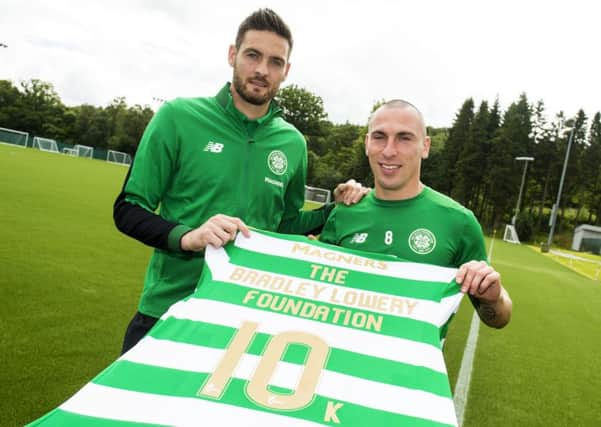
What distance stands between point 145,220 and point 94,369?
2.66m

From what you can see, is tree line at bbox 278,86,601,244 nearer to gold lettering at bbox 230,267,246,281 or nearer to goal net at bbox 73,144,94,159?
goal net at bbox 73,144,94,159

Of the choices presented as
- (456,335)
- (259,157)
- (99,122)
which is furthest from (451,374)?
(99,122)

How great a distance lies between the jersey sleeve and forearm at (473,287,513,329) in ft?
4.73

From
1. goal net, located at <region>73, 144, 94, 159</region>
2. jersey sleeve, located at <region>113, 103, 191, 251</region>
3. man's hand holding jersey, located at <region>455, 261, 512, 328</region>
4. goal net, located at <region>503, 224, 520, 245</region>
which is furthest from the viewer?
goal net, located at <region>73, 144, 94, 159</region>

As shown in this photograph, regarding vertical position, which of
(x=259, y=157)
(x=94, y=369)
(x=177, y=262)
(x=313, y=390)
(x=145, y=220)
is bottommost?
(x=94, y=369)

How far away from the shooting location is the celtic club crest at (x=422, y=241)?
259 centimetres

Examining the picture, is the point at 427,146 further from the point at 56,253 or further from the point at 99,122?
the point at 99,122

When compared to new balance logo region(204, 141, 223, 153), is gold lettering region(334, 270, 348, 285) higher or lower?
lower

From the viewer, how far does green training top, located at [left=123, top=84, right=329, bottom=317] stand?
2463mm

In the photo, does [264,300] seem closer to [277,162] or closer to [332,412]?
[332,412]

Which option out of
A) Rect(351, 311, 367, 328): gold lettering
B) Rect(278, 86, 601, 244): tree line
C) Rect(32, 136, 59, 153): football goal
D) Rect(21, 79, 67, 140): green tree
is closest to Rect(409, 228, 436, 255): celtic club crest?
Rect(351, 311, 367, 328): gold lettering

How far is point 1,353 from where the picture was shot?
4.23 metres

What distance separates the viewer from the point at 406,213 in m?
2.67

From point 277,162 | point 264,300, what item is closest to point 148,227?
point 264,300
